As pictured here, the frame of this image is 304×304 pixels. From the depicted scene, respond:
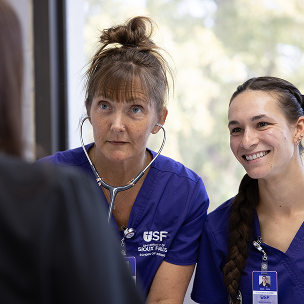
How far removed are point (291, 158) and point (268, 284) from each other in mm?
452

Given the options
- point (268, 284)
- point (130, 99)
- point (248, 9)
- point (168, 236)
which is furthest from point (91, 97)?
point (248, 9)

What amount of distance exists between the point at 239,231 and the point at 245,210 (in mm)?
91

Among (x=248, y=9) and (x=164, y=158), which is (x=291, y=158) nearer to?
(x=164, y=158)

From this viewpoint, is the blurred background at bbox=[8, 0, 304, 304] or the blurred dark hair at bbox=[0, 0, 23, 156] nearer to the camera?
the blurred dark hair at bbox=[0, 0, 23, 156]

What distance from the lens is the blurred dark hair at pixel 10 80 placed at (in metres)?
0.42

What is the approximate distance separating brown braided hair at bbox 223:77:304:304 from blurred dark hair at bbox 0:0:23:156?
108 centimetres

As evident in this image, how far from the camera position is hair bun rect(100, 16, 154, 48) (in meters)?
1.46

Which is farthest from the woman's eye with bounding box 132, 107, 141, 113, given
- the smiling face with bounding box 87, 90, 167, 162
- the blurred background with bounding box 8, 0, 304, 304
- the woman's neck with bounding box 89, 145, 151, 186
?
the blurred background with bounding box 8, 0, 304, 304

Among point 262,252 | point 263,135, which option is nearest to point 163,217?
point 262,252

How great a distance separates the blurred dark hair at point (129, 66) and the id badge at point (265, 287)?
0.71 m

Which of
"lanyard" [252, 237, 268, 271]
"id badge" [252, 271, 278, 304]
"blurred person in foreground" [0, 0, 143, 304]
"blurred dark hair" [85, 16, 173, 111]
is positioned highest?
"blurred dark hair" [85, 16, 173, 111]

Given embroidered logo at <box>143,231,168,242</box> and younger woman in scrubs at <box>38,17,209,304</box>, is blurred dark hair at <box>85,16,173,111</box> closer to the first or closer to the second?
younger woman in scrubs at <box>38,17,209,304</box>

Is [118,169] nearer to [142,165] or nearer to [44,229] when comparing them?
[142,165]

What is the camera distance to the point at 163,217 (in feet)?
4.74
